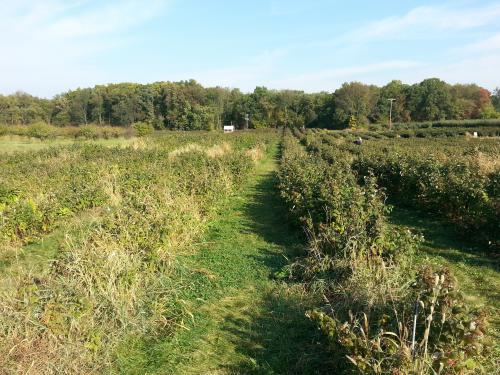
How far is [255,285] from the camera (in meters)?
5.77

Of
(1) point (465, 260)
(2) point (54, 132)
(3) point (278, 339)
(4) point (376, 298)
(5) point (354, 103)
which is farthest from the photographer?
(5) point (354, 103)

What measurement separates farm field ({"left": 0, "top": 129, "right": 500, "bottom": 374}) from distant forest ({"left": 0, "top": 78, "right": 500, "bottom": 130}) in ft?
264

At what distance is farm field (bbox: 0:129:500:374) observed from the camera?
3.41 m

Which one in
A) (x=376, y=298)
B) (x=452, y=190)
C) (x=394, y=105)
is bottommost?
(x=376, y=298)

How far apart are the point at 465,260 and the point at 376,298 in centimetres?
358

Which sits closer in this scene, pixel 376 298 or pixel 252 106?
pixel 376 298

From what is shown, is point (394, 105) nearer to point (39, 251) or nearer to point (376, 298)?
point (39, 251)

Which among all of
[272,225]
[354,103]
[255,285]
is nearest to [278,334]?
[255,285]

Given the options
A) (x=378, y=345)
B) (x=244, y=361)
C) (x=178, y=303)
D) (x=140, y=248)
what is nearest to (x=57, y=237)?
(x=140, y=248)

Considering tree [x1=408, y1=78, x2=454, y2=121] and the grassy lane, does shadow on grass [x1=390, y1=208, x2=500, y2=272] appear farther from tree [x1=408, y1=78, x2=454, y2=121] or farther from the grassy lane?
tree [x1=408, y1=78, x2=454, y2=121]

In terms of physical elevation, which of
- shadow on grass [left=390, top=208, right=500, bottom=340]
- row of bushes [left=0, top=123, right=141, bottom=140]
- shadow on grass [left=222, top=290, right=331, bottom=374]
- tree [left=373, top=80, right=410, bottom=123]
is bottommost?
shadow on grass [left=222, top=290, right=331, bottom=374]

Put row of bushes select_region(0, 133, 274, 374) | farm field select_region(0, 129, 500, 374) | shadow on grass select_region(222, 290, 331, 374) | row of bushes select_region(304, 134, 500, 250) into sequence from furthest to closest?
row of bushes select_region(304, 134, 500, 250) < shadow on grass select_region(222, 290, 331, 374) < row of bushes select_region(0, 133, 274, 374) < farm field select_region(0, 129, 500, 374)

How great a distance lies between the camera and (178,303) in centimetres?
518

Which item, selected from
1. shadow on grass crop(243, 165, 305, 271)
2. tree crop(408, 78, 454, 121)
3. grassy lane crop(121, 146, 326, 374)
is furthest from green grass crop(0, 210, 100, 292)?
tree crop(408, 78, 454, 121)
